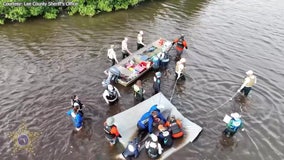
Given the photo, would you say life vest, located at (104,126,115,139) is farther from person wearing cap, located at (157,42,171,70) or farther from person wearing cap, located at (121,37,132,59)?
person wearing cap, located at (121,37,132,59)

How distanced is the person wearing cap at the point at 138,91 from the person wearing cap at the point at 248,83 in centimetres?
630

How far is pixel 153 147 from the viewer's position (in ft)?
38.7

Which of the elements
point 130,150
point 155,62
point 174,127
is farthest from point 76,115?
point 155,62

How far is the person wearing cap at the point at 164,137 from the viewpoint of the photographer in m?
12.4

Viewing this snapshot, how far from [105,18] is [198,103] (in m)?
15.4

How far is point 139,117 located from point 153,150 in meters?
2.76

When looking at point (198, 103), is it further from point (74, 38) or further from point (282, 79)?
point (74, 38)

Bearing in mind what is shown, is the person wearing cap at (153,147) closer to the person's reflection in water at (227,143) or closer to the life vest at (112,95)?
the person's reflection in water at (227,143)

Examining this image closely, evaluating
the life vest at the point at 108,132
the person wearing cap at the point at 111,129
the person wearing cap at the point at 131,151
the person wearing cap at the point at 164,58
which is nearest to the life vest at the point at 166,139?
the person wearing cap at the point at 131,151

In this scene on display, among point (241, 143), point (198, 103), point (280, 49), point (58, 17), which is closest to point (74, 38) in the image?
point (58, 17)

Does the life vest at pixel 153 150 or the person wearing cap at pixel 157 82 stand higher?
the person wearing cap at pixel 157 82

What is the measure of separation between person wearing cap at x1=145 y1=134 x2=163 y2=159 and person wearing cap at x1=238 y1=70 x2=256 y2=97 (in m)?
7.50

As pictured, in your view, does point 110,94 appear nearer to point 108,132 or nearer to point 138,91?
point 138,91

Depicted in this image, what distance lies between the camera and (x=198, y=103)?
16.6 m
